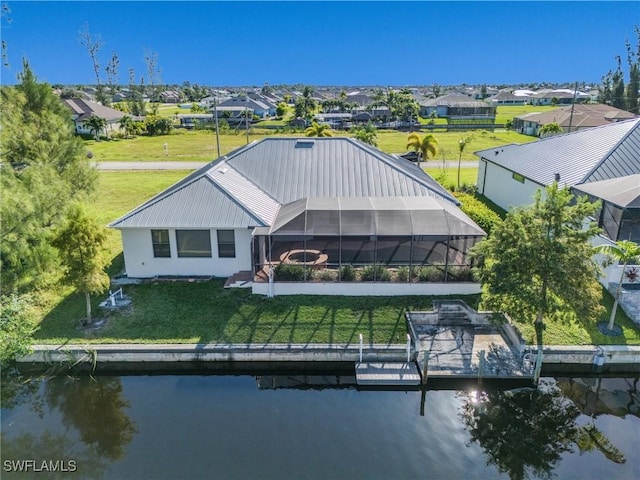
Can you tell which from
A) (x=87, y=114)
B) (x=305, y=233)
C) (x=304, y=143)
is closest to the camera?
(x=305, y=233)

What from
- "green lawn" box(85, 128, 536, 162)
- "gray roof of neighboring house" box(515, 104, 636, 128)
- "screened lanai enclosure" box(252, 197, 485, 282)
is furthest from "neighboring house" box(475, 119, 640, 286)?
"gray roof of neighboring house" box(515, 104, 636, 128)

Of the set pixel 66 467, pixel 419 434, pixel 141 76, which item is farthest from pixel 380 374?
pixel 141 76

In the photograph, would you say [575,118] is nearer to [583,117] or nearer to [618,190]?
[583,117]

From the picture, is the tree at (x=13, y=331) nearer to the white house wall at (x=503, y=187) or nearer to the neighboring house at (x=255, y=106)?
the white house wall at (x=503, y=187)

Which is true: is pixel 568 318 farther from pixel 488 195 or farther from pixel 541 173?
pixel 488 195

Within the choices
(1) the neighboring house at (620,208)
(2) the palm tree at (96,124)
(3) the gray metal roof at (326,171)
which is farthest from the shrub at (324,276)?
(2) the palm tree at (96,124)
